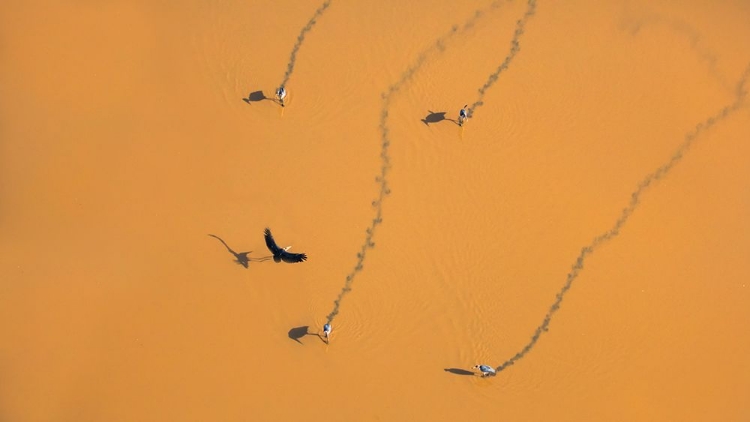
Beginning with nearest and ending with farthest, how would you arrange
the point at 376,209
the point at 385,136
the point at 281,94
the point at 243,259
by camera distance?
the point at 243,259 → the point at 376,209 → the point at 281,94 → the point at 385,136

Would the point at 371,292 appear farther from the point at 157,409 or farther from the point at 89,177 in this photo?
the point at 89,177

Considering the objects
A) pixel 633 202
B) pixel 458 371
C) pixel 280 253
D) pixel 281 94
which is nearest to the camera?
pixel 458 371

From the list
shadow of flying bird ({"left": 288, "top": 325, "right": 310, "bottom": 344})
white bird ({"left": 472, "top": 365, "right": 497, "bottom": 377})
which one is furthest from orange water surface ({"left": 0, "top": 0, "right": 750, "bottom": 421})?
white bird ({"left": 472, "top": 365, "right": 497, "bottom": 377})

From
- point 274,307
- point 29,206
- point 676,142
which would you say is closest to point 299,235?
point 274,307

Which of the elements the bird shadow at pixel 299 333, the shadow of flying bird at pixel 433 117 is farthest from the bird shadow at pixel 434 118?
the bird shadow at pixel 299 333

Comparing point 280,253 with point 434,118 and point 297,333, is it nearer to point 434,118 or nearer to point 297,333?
point 297,333

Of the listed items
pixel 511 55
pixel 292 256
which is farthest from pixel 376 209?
pixel 511 55

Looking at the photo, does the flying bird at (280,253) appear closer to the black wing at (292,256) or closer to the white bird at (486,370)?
the black wing at (292,256)

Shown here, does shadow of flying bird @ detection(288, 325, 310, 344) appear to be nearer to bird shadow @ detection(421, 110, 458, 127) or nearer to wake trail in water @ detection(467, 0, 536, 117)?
bird shadow @ detection(421, 110, 458, 127)
